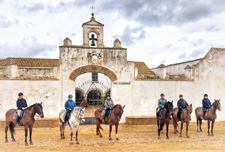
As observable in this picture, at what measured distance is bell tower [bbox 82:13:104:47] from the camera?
492 inches

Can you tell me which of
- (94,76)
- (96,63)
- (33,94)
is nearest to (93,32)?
(96,63)

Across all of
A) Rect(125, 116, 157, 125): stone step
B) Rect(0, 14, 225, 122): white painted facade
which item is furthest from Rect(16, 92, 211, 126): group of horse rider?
Rect(0, 14, 225, 122): white painted facade

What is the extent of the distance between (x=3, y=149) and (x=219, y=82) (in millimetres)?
13712

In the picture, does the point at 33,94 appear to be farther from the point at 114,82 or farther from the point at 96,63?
the point at 114,82

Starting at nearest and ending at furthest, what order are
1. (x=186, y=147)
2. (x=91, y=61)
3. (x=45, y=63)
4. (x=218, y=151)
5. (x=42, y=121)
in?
(x=218, y=151)
(x=186, y=147)
(x=42, y=121)
(x=91, y=61)
(x=45, y=63)

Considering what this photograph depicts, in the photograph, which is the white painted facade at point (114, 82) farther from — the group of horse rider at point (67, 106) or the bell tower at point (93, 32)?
the group of horse rider at point (67, 106)

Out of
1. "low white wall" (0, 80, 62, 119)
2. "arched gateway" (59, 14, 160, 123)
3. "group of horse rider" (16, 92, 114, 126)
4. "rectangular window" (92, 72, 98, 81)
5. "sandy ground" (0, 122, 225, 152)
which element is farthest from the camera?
"rectangular window" (92, 72, 98, 81)

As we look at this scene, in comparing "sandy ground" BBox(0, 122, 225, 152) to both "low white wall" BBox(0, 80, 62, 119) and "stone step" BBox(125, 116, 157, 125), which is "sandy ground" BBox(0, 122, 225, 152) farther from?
"low white wall" BBox(0, 80, 62, 119)

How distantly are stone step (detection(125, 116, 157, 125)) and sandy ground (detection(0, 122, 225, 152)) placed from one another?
3.64ft

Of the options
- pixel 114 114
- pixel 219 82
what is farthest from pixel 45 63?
pixel 219 82

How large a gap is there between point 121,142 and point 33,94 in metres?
6.14

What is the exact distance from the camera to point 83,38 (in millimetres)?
12555

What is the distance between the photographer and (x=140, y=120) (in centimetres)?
1240

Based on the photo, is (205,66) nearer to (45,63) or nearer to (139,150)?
(139,150)
